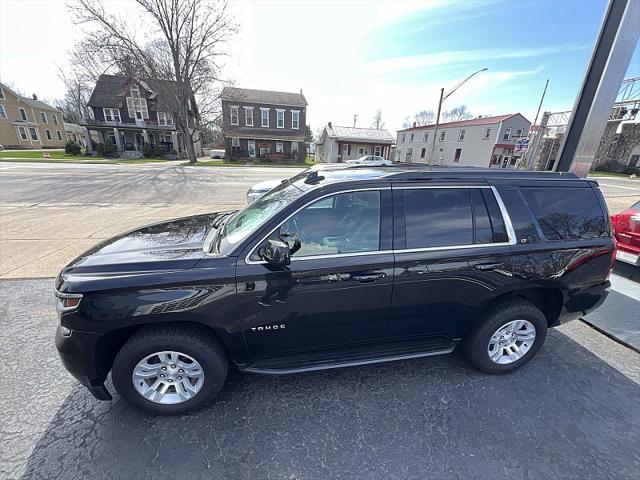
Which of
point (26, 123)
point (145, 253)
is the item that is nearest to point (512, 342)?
point (145, 253)

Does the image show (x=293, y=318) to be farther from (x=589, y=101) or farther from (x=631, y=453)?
(x=589, y=101)

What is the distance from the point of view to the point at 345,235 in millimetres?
2318

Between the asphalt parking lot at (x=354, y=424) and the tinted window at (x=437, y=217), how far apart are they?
4.29ft

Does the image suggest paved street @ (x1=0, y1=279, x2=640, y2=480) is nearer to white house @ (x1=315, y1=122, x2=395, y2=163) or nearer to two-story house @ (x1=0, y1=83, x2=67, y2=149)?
white house @ (x1=315, y1=122, x2=395, y2=163)

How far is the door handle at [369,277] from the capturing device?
2207 mm

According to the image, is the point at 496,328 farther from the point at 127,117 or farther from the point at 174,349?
the point at 127,117

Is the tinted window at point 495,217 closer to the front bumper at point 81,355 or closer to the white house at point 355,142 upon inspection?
the front bumper at point 81,355

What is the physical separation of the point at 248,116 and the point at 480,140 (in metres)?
29.4

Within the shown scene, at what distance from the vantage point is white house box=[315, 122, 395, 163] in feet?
Answer: 124

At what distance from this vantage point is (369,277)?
2.22 m

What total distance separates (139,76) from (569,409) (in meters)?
34.2

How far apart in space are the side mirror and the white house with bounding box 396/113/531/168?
119ft

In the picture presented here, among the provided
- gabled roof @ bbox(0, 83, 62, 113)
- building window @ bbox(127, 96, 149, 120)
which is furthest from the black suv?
gabled roof @ bbox(0, 83, 62, 113)

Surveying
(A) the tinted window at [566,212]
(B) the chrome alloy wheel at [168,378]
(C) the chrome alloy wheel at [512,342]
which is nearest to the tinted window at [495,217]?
(A) the tinted window at [566,212]
